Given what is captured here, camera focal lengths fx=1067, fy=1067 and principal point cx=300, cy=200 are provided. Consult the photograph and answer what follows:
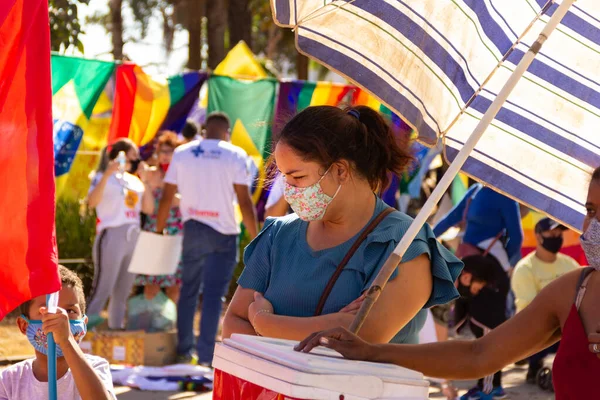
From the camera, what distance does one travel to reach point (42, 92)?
344 centimetres

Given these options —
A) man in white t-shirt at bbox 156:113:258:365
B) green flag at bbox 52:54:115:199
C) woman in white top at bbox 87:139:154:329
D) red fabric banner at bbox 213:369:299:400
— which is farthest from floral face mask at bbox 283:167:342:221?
green flag at bbox 52:54:115:199

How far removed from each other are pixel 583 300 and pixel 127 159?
24.6 ft

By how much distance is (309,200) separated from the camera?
337 cm

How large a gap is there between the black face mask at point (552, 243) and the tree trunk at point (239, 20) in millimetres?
11476

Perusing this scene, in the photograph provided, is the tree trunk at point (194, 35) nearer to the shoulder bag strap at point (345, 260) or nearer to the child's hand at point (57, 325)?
the child's hand at point (57, 325)

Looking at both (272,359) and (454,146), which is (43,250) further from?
(454,146)

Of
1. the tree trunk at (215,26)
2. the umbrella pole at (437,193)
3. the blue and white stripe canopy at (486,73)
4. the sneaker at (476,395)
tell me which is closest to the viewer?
the umbrella pole at (437,193)

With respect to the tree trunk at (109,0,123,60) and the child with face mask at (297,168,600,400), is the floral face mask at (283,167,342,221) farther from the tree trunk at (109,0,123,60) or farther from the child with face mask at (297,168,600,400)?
the tree trunk at (109,0,123,60)

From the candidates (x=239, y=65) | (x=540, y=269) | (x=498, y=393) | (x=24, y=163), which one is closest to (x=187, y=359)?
(x=498, y=393)

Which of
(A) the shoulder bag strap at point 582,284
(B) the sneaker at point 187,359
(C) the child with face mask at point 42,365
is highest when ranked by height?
(A) the shoulder bag strap at point 582,284

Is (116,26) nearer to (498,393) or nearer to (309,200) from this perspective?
(498,393)

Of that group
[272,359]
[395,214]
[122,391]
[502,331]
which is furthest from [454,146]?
[122,391]

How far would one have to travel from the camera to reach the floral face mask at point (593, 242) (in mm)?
2826

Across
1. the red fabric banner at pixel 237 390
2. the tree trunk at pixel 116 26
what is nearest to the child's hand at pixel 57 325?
the red fabric banner at pixel 237 390
